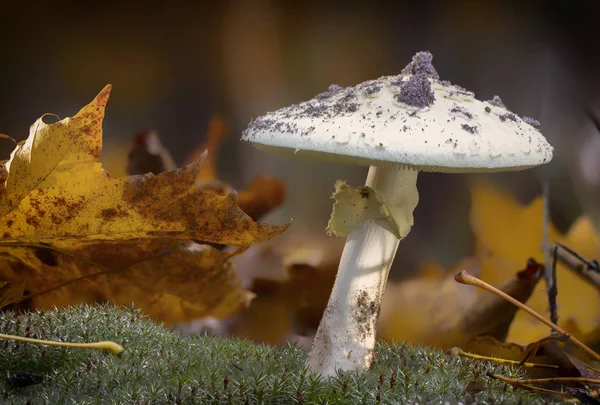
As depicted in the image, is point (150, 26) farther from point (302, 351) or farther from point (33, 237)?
point (302, 351)

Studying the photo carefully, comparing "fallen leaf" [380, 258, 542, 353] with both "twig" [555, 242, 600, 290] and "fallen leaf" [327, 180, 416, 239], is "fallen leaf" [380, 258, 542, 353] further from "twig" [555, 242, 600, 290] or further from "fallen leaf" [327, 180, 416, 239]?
"fallen leaf" [327, 180, 416, 239]

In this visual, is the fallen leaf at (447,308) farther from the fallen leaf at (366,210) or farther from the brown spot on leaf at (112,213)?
the brown spot on leaf at (112,213)

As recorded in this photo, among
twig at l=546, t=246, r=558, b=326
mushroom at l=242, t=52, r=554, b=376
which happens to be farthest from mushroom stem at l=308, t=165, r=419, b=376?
twig at l=546, t=246, r=558, b=326

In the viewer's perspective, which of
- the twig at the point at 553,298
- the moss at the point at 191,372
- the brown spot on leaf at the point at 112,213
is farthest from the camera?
the twig at the point at 553,298

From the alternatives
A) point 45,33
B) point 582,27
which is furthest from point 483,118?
point 45,33

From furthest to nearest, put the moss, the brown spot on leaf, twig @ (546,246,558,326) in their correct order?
twig @ (546,246,558,326)
the brown spot on leaf
the moss

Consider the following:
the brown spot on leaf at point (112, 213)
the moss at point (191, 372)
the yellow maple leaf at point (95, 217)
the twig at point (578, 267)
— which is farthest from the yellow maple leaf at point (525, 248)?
the brown spot on leaf at point (112, 213)
